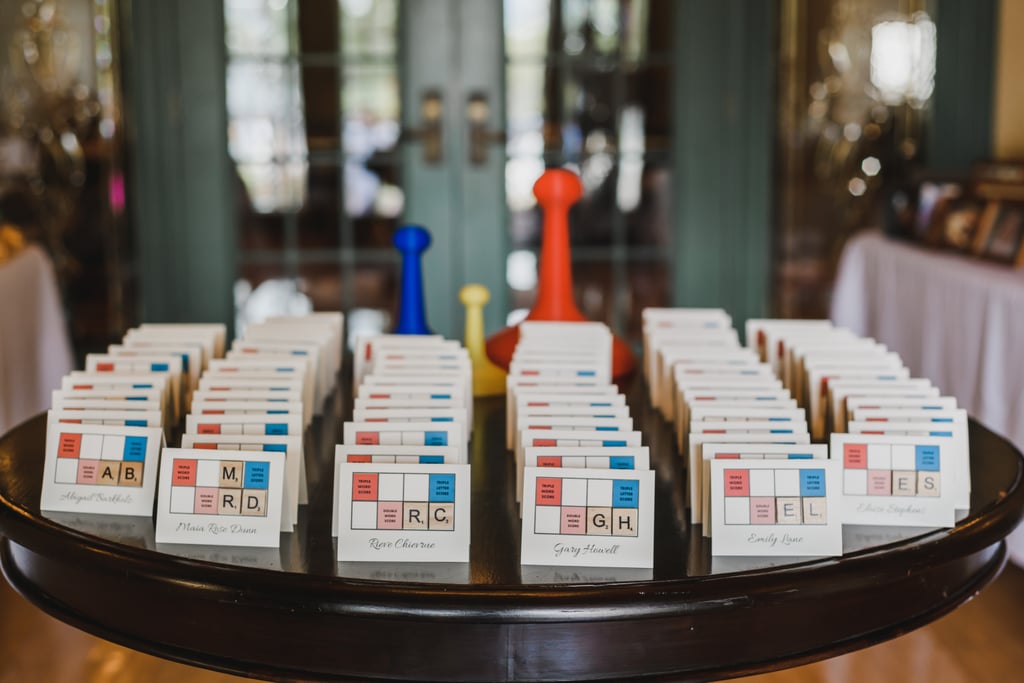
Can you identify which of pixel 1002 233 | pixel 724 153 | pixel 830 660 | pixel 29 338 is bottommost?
pixel 830 660

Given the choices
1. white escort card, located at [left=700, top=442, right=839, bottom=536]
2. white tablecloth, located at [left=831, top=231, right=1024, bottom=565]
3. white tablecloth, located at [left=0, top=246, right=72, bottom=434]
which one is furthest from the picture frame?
white tablecloth, located at [left=0, top=246, right=72, bottom=434]

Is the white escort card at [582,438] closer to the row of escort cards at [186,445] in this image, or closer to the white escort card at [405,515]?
the white escort card at [405,515]

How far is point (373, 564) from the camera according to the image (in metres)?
1.17

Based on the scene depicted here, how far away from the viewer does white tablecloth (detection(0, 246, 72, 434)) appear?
3152 mm

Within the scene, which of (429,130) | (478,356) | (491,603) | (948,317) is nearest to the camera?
(491,603)

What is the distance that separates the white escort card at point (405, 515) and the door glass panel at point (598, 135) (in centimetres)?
298

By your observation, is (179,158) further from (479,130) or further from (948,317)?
(948,317)

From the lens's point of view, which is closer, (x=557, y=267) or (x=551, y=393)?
(x=551, y=393)

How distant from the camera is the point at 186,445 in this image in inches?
51.2

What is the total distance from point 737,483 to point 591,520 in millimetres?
156

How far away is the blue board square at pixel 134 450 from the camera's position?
132 centimetres

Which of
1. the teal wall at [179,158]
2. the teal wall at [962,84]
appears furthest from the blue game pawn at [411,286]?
the teal wall at [962,84]

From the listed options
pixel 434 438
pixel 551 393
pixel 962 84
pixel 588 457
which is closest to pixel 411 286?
pixel 551 393

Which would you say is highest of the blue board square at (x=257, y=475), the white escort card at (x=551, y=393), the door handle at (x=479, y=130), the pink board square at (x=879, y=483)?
the door handle at (x=479, y=130)
